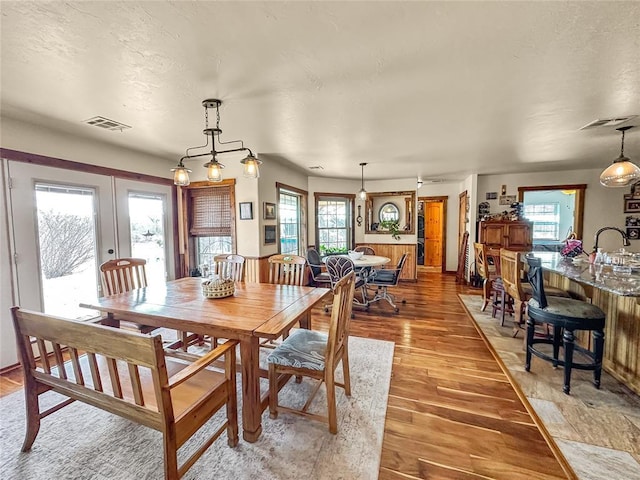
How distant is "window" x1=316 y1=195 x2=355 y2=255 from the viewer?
243 inches

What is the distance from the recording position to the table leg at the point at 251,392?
5.36ft

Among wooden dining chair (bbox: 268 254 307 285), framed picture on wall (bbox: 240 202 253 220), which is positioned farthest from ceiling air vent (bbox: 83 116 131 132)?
wooden dining chair (bbox: 268 254 307 285)

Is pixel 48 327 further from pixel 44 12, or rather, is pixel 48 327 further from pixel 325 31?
pixel 325 31

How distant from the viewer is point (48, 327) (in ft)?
4.36

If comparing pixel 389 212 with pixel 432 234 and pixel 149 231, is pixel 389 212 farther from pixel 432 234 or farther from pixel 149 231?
pixel 149 231

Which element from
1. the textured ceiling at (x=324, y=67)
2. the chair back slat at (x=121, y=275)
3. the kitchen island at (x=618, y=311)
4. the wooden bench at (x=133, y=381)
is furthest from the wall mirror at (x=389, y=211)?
the wooden bench at (x=133, y=381)

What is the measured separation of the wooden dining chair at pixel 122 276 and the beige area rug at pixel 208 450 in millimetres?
849

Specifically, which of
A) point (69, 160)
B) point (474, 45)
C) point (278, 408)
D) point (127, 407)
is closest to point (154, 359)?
point (127, 407)

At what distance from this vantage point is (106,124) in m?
2.70

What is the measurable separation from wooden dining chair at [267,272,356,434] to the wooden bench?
310 mm

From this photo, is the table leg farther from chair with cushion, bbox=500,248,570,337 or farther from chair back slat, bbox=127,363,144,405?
chair with cushion, bbox=500,248,570,337

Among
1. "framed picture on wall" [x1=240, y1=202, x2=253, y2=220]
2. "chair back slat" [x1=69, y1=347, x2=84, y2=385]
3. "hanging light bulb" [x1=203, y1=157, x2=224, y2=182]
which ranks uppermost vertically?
"hanging light bulb" [x1=203, y1=157, x2=224, y2=182]

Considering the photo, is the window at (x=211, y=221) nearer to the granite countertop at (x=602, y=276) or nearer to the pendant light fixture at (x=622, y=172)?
the granite countertop at (x=602, y=276)

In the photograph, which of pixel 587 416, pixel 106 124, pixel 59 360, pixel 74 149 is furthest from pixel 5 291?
pixel 587 416
